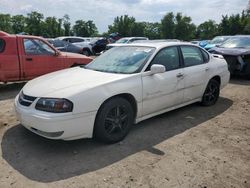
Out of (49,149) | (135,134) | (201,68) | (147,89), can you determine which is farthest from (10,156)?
(201,68)

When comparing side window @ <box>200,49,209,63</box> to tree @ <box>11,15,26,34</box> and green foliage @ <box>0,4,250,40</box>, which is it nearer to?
green foliage @ <box>0,4,250,40</box>

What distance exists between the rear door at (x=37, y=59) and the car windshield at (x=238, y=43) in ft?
21.3

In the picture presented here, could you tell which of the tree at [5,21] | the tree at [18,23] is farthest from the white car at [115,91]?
the tree at [18,23]

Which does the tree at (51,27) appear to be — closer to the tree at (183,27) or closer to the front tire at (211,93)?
the tree at (183,27)

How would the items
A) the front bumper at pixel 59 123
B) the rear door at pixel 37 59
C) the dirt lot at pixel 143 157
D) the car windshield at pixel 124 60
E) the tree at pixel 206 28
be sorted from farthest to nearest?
the tree at pixel 206 28 → the rear door at pixel 37 59 → the car windshield at pixel 124 60 → the front bumper at pixel 59 123 → the dirt lot at pixel 143 157

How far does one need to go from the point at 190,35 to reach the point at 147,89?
236 feet

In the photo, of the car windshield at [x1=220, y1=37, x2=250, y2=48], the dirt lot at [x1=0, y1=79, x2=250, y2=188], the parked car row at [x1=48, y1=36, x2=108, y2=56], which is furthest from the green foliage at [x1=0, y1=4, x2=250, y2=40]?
the dirt lot at [x1=0, y1=79, x2=250, y2=188]

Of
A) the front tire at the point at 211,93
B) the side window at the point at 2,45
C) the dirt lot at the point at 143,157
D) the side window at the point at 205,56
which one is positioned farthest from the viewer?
the side window at the point at 2,45

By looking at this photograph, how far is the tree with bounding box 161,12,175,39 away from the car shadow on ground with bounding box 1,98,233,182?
68.4 m

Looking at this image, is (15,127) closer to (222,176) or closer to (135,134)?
(135,134)

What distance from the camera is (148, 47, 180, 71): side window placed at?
4.98m

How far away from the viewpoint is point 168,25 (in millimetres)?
72000

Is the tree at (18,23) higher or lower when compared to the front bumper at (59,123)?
higher

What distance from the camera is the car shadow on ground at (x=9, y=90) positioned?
24.0ft
